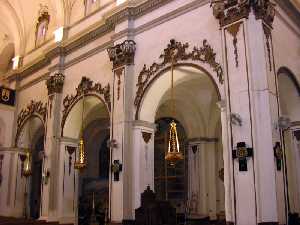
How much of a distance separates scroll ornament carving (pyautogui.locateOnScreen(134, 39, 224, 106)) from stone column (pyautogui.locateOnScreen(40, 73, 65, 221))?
4.14m

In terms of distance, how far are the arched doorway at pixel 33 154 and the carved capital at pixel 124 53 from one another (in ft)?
18.8

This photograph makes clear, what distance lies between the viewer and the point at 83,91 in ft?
43.0

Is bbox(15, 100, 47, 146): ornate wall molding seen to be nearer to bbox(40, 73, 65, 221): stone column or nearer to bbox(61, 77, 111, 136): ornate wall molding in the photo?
bbox(40, 73, 65, 221): stone column

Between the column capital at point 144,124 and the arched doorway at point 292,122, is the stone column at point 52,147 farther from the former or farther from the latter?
the arched doorway at point 292,122

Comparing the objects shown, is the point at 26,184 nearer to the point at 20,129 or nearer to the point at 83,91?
the point at 20,129

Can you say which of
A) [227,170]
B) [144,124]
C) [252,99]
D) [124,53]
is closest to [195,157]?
[144,124]

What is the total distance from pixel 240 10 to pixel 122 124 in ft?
14.4

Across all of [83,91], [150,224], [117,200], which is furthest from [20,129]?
[150,224]

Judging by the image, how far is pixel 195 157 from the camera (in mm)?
14273

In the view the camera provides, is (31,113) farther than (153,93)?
Yes

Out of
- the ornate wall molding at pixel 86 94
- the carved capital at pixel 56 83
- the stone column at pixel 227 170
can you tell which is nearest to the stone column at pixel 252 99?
the stone column at pixel 227 170

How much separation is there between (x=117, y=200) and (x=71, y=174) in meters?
3.43

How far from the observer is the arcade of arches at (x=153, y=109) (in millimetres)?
8312

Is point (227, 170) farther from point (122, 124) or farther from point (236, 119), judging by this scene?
point (122, 124)
